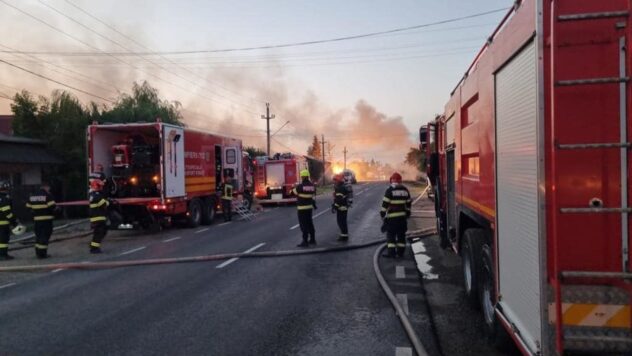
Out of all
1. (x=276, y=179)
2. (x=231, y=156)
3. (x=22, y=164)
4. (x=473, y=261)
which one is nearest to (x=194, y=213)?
(x=231, y=156)

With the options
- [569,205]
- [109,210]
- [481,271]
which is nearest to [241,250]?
[109,210]

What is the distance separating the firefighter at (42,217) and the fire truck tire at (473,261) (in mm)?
8716

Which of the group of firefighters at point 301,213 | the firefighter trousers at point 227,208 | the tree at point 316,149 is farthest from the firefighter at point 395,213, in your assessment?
the tree at point 316,149

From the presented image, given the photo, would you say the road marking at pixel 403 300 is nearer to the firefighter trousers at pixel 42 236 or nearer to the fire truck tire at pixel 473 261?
the fire truck tire at pixel 473 261

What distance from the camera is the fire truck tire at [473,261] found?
5.33m

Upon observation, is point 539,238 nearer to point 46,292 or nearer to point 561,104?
point 561,104

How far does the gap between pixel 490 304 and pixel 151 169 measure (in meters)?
12.7

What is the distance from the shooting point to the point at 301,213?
11.3 metres

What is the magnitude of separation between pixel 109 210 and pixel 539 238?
44.3 ft

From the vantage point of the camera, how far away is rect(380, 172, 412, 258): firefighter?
9.57 metres

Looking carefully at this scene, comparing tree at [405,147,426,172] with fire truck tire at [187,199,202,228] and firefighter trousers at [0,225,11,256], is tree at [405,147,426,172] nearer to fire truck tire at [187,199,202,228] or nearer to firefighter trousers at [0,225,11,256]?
fire truck tire at [187,199,202,228]

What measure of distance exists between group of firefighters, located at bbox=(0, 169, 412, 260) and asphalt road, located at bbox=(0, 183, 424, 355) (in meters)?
0.80

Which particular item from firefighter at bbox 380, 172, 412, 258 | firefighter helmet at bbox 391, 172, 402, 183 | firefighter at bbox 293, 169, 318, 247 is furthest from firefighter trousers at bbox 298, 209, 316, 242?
firefighter helmet at bbox 391, 172, 402, 183

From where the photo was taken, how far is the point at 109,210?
14461 mm
